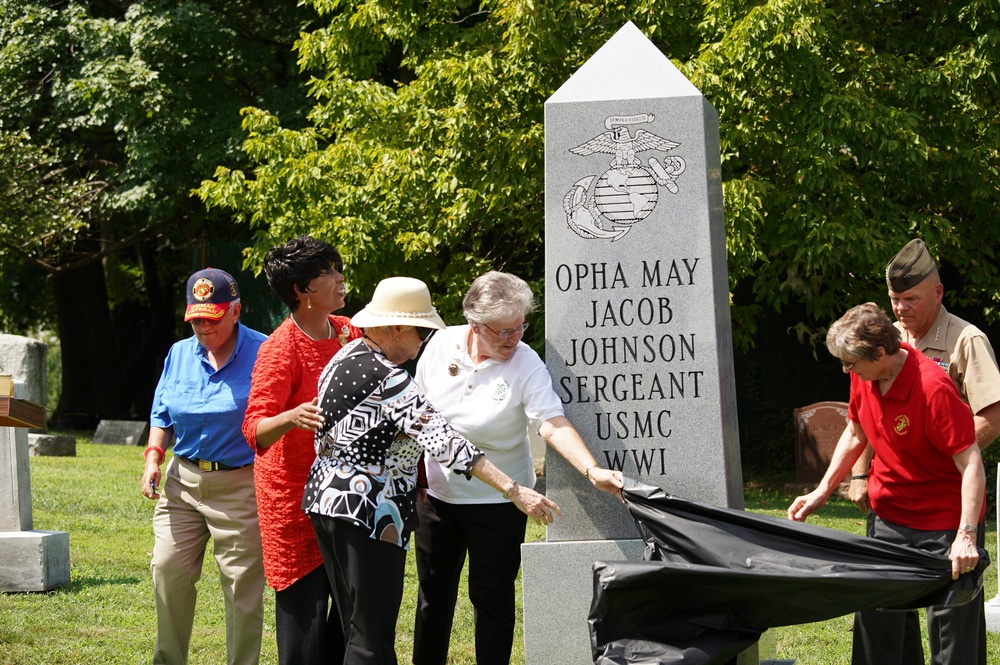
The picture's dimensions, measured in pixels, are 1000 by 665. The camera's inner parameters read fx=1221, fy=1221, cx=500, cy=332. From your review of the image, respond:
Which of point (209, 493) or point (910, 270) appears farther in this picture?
point (209, 493)

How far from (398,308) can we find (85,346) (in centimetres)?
1907

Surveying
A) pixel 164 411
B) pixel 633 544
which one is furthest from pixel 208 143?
pixel 633 544

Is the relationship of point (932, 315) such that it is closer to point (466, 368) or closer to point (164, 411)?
point (466, 368)

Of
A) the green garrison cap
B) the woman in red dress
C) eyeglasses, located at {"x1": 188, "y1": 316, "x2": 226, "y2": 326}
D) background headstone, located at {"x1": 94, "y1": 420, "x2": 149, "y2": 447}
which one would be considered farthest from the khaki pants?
background headstone, located at {"x1": 94, "y1": 420, "x2": 149, "y2": 447}

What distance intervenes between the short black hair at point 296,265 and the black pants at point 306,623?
1.11 m

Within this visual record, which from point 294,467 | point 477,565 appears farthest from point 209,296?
point 477,565

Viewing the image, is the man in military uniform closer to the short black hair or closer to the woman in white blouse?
the woman in white blouse

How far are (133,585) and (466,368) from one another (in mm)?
3968

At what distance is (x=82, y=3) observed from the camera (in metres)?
18.5

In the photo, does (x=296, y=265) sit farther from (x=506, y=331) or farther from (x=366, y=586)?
(x=366, y=586)

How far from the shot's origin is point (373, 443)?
14.0 feet

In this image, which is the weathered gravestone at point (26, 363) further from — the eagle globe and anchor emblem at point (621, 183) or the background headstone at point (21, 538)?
the eagle globe and anchor emblem at point (621, 183)

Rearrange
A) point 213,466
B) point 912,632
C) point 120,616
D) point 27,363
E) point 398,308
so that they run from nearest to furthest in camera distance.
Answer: point 398,308 < point 912,632 < point 213,466 < point 120,616 < point 27,363

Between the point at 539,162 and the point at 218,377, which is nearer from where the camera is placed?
the point at 218,377
